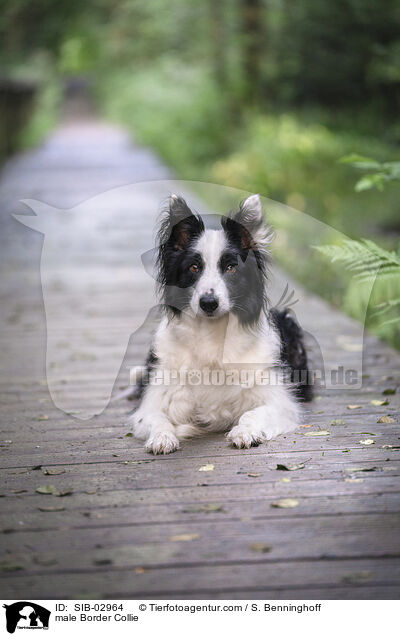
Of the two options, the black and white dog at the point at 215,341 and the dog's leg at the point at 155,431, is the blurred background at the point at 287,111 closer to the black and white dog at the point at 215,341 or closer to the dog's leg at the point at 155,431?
the black and white dog at the point at 215,341

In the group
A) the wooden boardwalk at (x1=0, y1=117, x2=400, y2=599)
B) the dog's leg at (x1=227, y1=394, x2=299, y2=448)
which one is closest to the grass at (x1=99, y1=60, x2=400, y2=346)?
the dog's leg at (x1=227, y1=394, x2=299, y2=448)

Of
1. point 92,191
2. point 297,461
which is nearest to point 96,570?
point 297,461

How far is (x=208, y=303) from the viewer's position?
348 centimetres

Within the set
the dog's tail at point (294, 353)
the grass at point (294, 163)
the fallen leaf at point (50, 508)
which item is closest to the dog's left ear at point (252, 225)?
the dog's tail at point (294, 353)

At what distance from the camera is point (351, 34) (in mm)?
17578

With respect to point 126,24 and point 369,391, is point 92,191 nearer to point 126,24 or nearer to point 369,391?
point 369,391

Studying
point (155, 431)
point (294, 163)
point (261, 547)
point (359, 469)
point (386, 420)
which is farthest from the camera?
point (294, 163)

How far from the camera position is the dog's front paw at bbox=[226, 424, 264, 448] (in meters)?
3.61

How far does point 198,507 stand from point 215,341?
42.9 inches

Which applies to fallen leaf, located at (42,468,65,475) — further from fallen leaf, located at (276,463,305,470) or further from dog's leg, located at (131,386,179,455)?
fallen leaf, located at (276,463,305,470)

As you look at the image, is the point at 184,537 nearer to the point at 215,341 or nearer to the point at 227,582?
the point at 227,582
